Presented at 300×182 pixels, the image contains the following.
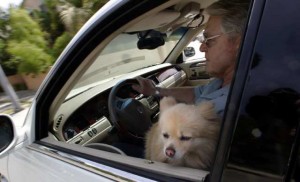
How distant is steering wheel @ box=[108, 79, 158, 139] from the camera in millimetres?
2480

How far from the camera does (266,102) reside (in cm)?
103

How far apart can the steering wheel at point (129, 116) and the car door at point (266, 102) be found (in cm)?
134

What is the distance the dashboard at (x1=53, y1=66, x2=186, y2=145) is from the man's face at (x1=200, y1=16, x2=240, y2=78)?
93cm

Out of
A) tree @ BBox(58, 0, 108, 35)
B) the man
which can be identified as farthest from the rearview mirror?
tree @ BBox(58, 0, 108, 35)

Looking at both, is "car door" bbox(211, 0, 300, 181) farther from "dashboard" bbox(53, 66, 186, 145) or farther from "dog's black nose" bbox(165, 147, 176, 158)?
"dashboard" bbox(53, 66, 186, 145)

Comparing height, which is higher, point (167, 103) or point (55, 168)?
point (167, 103)

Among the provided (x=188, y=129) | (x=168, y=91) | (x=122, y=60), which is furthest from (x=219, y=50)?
(x=122, y=60)

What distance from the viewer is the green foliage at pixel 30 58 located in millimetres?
11023

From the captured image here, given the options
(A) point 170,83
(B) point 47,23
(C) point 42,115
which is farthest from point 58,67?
(B) point 47,23

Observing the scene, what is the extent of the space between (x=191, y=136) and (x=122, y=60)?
2473 mm

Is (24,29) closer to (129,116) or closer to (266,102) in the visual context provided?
(129,116)

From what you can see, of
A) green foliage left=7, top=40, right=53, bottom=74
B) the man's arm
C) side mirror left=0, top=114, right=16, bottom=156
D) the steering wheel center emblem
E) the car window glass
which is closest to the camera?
the car window glass

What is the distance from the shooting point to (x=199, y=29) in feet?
12.3

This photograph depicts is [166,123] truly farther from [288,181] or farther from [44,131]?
[44,131]
